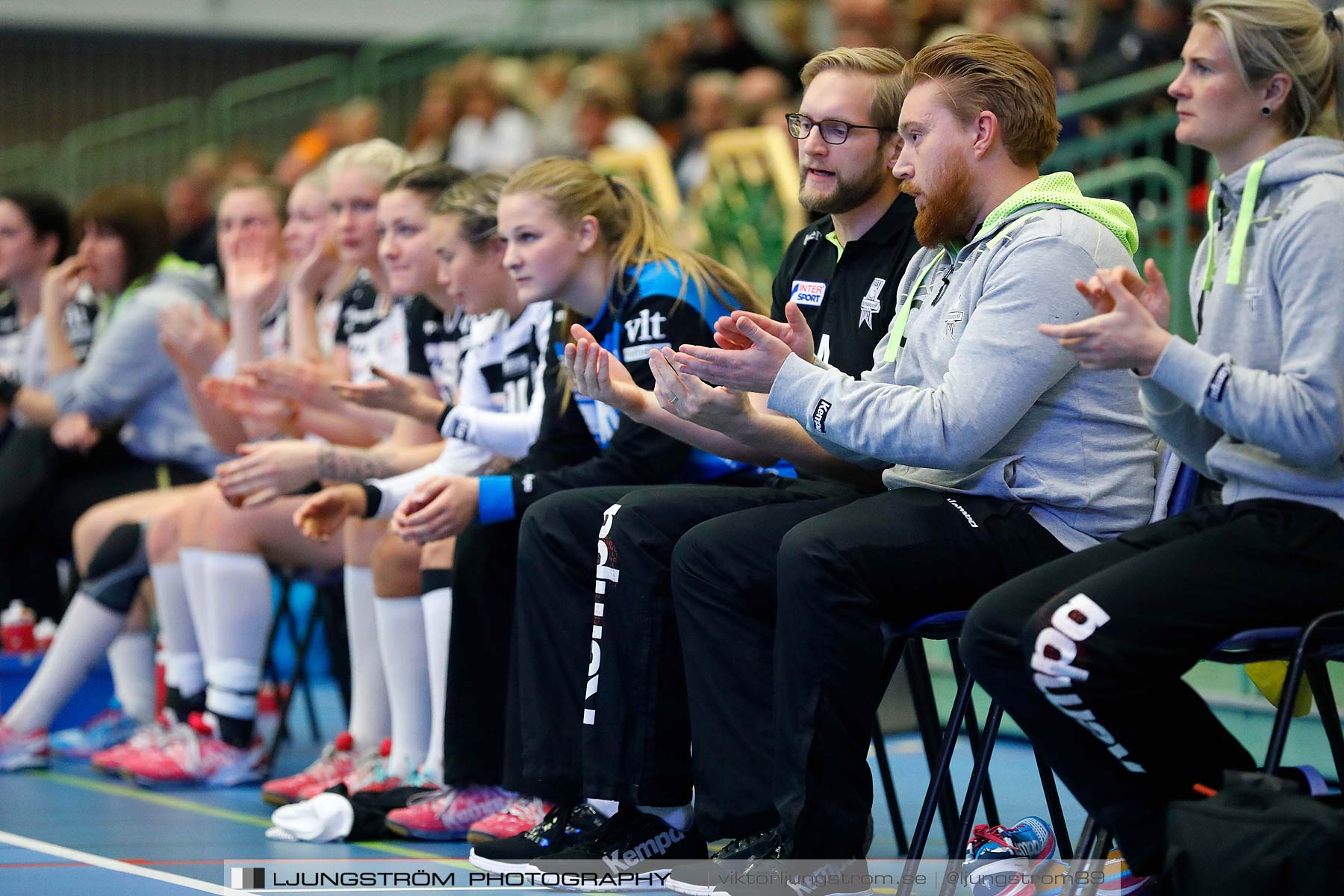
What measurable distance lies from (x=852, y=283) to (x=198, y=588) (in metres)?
2.24

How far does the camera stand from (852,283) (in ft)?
10.7

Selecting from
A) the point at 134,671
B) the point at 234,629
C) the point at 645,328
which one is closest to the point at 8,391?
the point at 134,671

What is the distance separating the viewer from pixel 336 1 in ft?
49.6

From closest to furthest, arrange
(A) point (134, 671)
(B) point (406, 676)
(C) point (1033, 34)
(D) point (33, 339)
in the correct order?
(B) point (406, 676)
(A) point (134, 671)
(D) point (33, 339)
(C) point (1033, 34)

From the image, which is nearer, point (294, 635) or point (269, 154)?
point (294, 635)

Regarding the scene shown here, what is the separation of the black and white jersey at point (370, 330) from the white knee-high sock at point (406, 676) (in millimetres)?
923

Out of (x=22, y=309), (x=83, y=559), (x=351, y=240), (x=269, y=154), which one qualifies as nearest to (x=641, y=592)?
(x=351, y=240)

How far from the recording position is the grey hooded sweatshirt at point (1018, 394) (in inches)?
103

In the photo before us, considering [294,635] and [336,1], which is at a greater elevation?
[336,1]

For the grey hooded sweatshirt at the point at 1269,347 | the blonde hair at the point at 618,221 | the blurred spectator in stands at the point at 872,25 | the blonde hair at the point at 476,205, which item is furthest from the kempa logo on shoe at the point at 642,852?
the blurred spectator in stands at the point at 872,25

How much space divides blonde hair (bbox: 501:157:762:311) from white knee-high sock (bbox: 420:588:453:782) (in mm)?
866

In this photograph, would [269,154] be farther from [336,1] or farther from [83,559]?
[83,559]

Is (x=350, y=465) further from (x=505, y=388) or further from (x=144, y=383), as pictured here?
(x=144, y=383)

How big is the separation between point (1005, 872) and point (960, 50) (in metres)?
1.42
